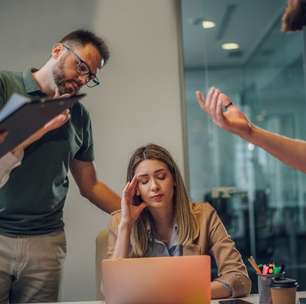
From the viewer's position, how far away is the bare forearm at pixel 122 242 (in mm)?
2207

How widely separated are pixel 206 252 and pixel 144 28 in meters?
1.50

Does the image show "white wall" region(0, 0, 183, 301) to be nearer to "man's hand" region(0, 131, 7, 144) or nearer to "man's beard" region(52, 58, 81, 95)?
"man's beard" region(52, 58, 81, 95)

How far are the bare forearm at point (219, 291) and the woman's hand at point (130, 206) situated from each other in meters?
0.52

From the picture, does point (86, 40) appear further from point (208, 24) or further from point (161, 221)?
point (208, 24)

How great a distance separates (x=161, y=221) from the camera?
2.35 metres

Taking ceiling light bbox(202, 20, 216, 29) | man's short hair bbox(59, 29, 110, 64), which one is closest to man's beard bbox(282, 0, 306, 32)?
man's short hair bbox(59, 29, 110, 64)

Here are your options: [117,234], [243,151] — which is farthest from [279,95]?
[117,234]

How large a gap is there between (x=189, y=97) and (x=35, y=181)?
1.78 meters

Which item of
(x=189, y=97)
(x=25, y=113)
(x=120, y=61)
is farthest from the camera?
(x=189, y=97)

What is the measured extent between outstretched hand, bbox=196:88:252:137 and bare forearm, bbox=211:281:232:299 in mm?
598

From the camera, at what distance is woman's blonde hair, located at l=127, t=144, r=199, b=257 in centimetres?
227

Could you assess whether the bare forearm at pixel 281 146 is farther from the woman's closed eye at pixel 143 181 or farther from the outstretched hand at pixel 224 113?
the woman's closed eye at pixel 143 181

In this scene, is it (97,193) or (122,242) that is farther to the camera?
(97,193)

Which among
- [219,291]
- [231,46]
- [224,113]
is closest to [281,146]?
[224,113]
